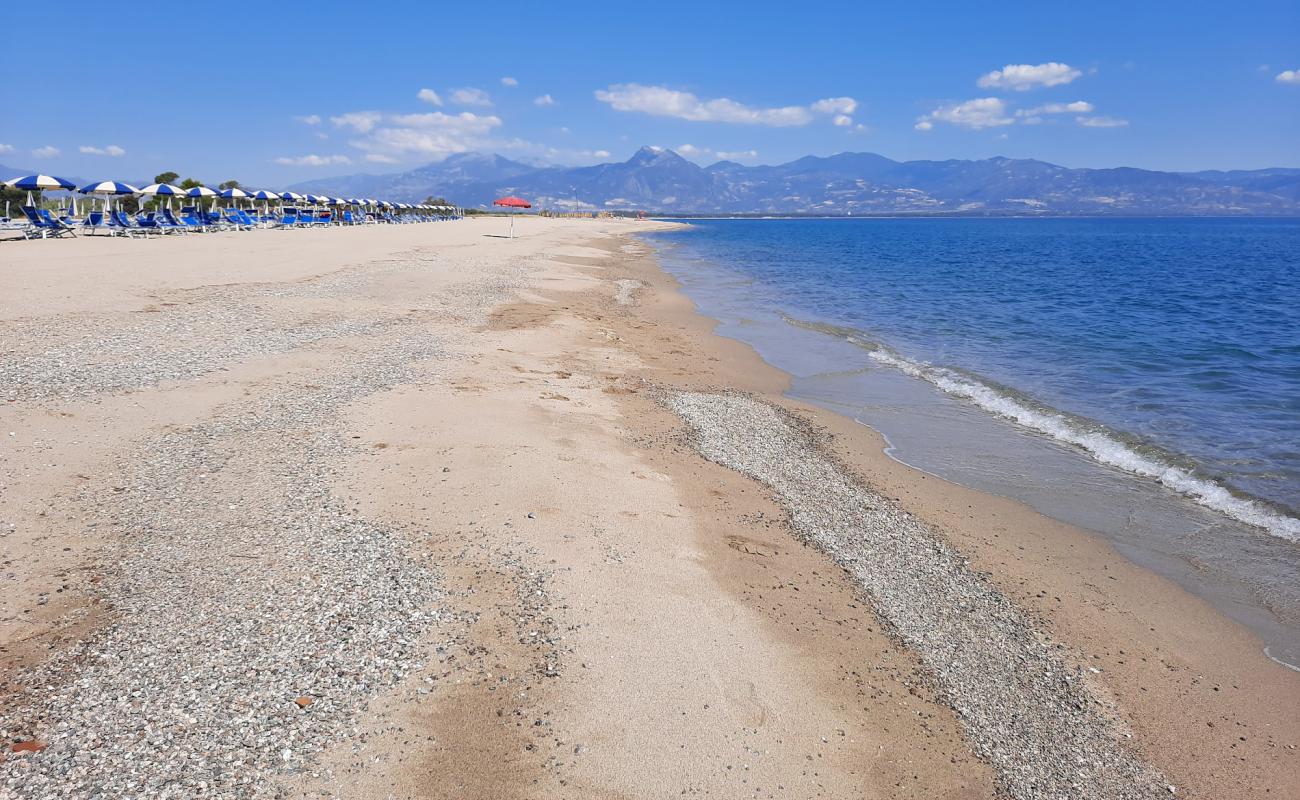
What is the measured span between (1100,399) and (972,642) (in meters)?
11.9

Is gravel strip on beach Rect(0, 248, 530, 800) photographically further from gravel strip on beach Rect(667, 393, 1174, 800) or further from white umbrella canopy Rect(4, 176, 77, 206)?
white umbrella canopy Rect(4, 176, 77, 206)

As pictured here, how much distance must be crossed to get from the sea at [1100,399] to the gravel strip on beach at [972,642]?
7.93ft

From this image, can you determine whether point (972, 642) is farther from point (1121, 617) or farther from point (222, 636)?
point (222, 636)

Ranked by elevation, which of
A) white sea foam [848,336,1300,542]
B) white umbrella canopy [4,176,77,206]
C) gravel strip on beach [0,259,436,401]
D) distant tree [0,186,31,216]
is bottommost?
white sea foam [848,336,1300,542]

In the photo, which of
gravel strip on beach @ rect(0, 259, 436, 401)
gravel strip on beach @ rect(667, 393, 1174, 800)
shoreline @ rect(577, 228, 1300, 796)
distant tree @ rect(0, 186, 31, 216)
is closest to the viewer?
gravel strip on beach @ rect(667, 393, 1174, 800)

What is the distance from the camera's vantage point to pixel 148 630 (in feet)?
17.3

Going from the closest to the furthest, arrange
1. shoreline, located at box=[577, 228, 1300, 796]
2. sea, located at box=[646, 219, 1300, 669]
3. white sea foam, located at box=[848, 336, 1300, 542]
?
shoreline, located at box=[577, 228, 1300, 796] → sea, located at box=[646, 219, 1300, 669] → white sea foam, located at box=[848, 336, 1300, 542]

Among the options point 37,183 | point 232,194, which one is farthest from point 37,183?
point 232,194

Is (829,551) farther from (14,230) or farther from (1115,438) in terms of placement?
(14,230)

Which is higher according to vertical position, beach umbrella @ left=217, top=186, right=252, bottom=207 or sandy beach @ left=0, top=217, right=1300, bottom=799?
beach umbrella @ left=217, top=186, right=252, bottom=207

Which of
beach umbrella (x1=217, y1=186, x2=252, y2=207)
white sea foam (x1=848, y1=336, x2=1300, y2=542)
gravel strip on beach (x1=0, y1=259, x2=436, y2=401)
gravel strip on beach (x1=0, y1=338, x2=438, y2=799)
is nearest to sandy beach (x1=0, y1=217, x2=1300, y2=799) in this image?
gravel strip on beach (x1=0, y1=338, x2=438, y2=799)

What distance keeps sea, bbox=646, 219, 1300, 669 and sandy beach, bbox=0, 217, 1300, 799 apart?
986 millimetres

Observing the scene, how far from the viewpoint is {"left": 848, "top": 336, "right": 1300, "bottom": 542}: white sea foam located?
388 inches

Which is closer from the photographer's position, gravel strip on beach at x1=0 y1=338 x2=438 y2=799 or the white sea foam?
gravel strip on beach at x1=0 y1=338 x2=438 y2=799
